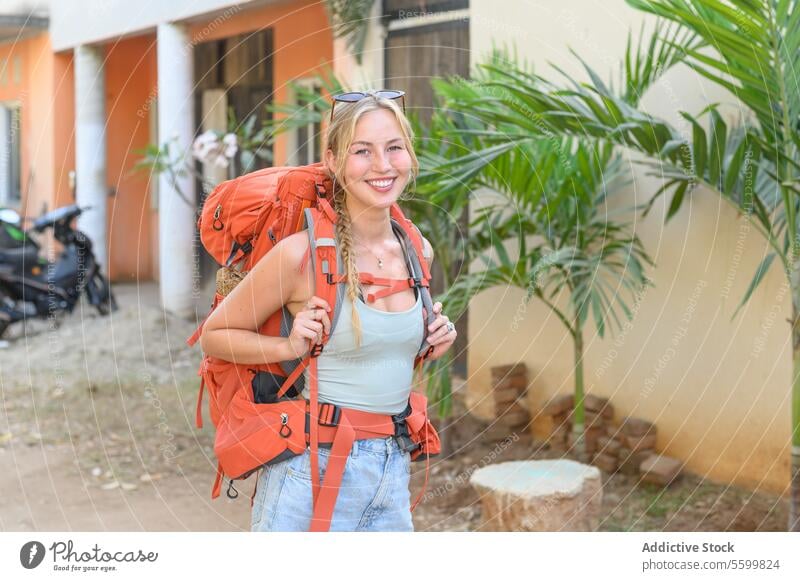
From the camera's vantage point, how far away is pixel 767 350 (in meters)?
4.77

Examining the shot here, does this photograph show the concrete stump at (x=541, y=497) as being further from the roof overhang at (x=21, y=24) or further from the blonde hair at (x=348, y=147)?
the roof overhang at (x=21, y=24)

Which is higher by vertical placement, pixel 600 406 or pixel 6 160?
pixel 6 160

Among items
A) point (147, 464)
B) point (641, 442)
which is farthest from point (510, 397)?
point (147, 464)

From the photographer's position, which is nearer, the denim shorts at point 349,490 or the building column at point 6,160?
the denim shorts at point 349,490

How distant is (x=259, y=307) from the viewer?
228 centimetres

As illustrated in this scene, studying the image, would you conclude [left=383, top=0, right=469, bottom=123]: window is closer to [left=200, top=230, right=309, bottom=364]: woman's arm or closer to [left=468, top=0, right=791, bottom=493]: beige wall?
[left=468, top=0, right=791, bottom=493]: beige wall

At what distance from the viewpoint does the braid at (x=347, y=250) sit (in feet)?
7.39

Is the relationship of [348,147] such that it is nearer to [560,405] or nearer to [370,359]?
[370,359]

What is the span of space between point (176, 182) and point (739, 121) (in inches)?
193

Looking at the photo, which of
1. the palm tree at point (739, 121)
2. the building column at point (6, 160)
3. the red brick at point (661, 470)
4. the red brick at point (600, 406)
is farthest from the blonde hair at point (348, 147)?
the building column at point (6, 160)

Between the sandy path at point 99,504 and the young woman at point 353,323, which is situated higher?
the young woman at point 353,323

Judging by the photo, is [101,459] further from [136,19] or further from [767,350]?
[136,19]

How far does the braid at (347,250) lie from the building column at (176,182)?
6.12 metres
